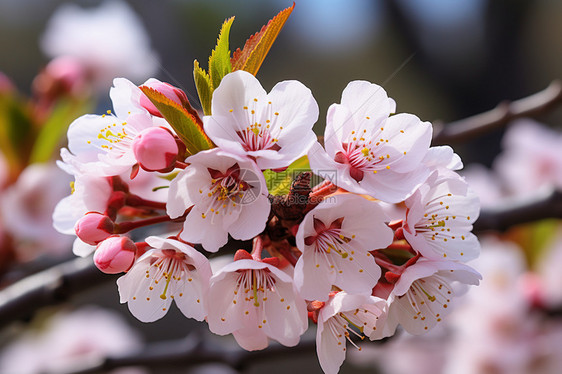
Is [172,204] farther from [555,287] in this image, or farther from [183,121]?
[555,287]

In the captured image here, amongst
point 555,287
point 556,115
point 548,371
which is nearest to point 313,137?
point 555,287

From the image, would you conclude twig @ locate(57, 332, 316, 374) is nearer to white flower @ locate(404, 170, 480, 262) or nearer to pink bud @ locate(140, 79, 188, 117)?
white flower @ locate(404, 170, 480, 262)

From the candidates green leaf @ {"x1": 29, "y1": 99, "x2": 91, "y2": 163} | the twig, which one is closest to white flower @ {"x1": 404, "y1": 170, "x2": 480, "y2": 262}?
the twig

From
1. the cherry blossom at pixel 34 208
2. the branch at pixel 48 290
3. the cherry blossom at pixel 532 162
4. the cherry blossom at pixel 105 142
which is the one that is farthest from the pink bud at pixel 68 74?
the cherry blossom at pixel 532 162

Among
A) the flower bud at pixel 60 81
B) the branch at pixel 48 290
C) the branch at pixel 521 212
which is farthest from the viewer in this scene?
the flower bud at pixel 60 81

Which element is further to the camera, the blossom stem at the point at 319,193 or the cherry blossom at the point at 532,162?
the cherry blossom at the point at 532,162

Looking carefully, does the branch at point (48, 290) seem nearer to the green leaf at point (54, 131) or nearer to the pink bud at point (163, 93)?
the pink bud at point (163, 93)

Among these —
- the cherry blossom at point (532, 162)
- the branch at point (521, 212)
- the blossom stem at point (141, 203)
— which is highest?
the blossom stem at point (141, 203)
